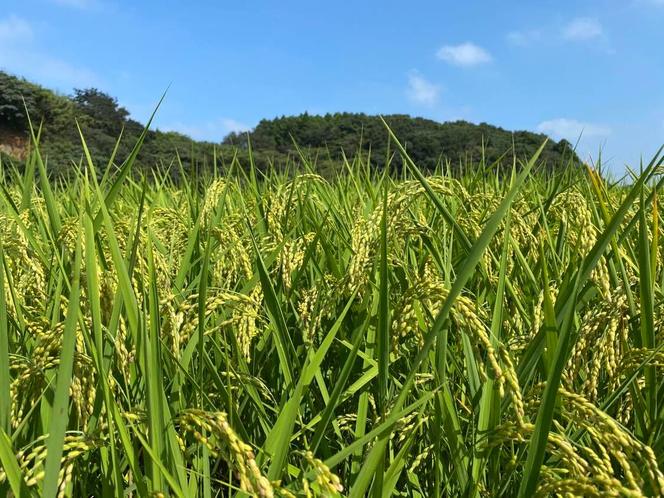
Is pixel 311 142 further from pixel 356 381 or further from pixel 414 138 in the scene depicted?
pixel 356 381

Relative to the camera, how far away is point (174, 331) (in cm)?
103

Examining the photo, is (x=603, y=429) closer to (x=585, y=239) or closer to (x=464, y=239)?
(x=464, y=239)

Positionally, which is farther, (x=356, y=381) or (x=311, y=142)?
(x=311, y=142)

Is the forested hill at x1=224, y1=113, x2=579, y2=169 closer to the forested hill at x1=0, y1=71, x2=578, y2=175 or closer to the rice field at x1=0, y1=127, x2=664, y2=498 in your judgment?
the forested hill at x1=0, y1=71, x2=578, y2=175

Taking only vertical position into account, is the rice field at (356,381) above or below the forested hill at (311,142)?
below

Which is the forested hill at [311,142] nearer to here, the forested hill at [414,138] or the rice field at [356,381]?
the forested hill at [414,138]

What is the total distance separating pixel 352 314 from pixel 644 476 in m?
0.89

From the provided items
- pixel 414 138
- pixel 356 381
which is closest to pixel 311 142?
pixel 414 138

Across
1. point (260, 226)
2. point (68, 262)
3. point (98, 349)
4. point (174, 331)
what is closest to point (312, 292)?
point (174, 331)

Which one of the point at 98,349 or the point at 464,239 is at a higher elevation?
the point at 464,239

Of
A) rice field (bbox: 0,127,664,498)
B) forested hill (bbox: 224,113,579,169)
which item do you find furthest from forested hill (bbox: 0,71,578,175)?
rice field (bbox: 0,127,664,498)

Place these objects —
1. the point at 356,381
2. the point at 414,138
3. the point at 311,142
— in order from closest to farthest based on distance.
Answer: the point at 356,381
the point at 414,138
the point at 311,142

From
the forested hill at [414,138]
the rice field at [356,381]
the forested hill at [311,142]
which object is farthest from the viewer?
the forested hill at [414,138]

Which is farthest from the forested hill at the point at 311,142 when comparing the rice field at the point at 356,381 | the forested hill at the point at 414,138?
the rice field at the point at 356,381
